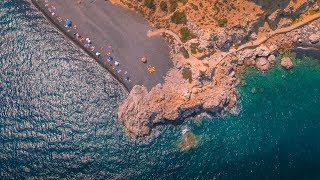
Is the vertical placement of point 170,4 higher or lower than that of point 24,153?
higher

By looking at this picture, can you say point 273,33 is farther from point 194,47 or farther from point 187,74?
point 187,74

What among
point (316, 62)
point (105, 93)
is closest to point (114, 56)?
point (105, 93)

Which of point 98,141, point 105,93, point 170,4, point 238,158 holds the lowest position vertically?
point 238,158

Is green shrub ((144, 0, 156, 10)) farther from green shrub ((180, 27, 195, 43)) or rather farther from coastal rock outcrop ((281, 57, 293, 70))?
coastal rock outcrop ((281, 57, 293, 70))

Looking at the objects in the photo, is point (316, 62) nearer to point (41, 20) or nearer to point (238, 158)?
point (238, 158)

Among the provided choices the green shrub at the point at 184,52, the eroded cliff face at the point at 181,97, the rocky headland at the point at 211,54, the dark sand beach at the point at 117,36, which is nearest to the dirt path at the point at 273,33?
the rocky headland at the point at 211,54

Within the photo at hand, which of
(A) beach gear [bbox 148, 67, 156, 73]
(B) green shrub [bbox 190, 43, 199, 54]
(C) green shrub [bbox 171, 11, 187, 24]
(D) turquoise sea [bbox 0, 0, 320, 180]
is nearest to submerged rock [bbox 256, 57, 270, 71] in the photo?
(D) turquoise sea [bbox 0, 0, 320, 180]

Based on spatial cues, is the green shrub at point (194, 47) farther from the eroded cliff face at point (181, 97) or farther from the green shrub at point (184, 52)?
the eroded cliff face at point (181, 97)
